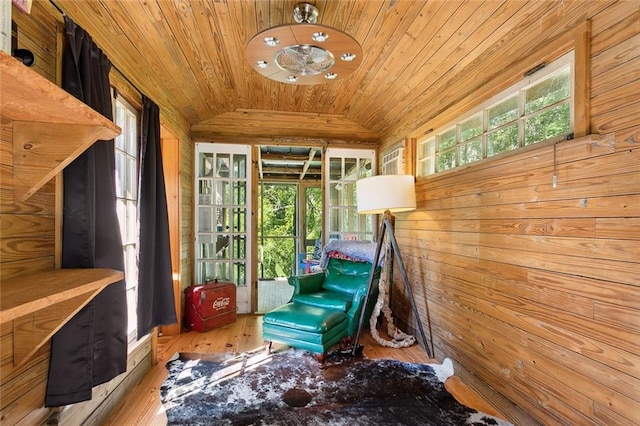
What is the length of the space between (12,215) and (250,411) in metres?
1.68

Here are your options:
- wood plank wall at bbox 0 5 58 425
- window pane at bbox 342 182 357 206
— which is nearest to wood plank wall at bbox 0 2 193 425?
wood plank wall at bbox 0 5 58 425

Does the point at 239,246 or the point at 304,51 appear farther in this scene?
the point at 239,246

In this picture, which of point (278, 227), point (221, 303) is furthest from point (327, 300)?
point (278, 227)

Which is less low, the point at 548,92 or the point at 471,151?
the point at 548,92

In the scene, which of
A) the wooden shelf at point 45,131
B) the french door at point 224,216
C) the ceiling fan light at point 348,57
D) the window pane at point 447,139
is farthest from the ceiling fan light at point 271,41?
the french door at point 224,216

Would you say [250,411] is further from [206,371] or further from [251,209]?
[251,209]

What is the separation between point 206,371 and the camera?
262cm

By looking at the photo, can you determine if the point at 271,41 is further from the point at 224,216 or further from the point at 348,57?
the point at 224,216

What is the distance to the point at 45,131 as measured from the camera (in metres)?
1.04

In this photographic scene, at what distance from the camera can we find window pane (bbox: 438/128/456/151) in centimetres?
285

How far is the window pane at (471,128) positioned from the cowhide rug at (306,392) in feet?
6.11

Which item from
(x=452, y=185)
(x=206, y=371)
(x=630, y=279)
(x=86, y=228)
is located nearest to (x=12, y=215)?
(x=86, y=228)

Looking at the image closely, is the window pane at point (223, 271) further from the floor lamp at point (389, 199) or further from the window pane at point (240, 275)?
the floor lamp at point (389, 199)

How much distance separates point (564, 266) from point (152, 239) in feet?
8.77
